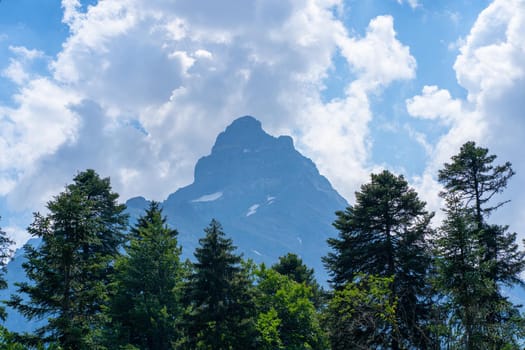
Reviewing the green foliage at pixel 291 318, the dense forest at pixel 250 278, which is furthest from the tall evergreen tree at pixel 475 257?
the green foliage at pixel 291 318

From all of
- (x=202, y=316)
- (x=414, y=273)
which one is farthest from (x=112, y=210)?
(x=414, y=273)

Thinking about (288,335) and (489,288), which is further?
(288,335)

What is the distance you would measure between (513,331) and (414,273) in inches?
509

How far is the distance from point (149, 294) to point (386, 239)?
13997mm

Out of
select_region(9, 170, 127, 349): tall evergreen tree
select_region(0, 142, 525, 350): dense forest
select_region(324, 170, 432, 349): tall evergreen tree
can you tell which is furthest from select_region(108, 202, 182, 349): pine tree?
select_region(324, 170, 432, 349): tall evergreen tree

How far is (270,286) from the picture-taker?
98.3 feet

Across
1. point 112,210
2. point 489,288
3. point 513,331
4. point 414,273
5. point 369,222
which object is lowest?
point 513,331

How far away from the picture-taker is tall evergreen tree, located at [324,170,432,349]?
88.1 feet

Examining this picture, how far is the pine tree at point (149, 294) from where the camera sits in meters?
25.1

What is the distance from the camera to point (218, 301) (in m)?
24.3

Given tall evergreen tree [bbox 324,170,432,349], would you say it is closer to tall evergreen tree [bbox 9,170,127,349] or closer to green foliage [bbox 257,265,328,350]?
green foliage [bbox 257,265,328,350]

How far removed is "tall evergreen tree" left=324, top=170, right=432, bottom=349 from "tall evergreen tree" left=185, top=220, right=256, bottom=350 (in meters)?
6.34

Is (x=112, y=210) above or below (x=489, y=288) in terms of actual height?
above

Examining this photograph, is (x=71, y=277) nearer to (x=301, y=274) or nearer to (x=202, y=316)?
(x=202, y=316)
